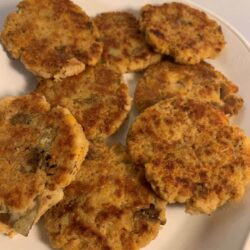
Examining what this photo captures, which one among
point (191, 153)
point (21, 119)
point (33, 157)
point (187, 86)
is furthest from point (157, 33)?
point (33, 157)

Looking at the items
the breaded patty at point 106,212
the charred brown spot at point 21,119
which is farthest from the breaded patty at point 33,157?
the breaded patty at point 106,212

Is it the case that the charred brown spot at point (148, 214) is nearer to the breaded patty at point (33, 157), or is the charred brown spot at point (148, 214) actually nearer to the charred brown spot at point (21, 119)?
the breaded patty at point (33, 157)

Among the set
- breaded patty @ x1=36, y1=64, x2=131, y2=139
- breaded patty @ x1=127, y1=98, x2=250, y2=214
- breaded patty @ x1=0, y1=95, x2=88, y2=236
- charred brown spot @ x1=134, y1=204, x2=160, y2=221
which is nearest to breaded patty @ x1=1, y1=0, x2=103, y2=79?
breaded patty @ x1=36, y1=64, x2=131, y2=139

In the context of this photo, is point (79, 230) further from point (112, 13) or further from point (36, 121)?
point (112, 13)

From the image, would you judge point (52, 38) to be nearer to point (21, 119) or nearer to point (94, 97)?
point (94, 97)

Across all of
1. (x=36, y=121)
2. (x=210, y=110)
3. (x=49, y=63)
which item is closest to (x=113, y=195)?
(x=36, y=121)

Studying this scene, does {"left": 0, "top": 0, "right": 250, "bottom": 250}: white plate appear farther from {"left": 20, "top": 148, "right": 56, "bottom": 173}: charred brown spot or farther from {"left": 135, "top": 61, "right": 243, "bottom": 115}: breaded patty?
{"left": 20, "top": 148, "right": 56, "bottom": 173}: charred brown spot
